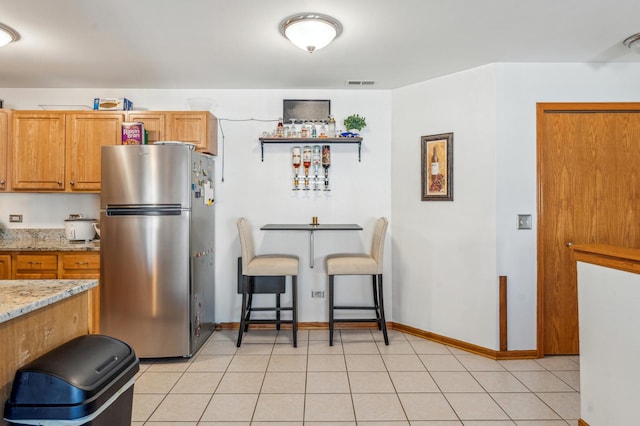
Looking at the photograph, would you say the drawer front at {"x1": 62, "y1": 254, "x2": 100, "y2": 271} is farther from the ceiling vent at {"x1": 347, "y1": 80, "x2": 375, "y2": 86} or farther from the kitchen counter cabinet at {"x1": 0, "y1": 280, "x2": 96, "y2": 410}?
the ceiling vent at {"x1": 347, "y1": 80, "x2": 375, "y2": 86}

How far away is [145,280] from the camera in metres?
2.88

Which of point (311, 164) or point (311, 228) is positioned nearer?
point (311, 228)

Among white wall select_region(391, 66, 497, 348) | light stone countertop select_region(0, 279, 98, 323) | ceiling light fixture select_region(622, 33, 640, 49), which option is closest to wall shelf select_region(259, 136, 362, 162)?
A: white wall select_region(391, 66, 497, 348)

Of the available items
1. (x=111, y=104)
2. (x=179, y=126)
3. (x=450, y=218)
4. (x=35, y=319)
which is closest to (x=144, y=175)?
(x=179, y=126)

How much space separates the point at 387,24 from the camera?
2373mm

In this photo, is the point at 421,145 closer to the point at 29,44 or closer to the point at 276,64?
the point at 276,64

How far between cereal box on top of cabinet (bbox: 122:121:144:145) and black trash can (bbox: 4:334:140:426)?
2.35 meters

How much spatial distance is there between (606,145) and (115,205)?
406 cm

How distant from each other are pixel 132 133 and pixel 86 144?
51 centimetres

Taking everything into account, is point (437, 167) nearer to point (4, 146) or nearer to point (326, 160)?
point (326, 160)

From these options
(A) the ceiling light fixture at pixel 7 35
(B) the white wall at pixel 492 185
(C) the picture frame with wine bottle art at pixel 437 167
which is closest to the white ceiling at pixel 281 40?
(A) the ceiling light fixture at pixel 7 35

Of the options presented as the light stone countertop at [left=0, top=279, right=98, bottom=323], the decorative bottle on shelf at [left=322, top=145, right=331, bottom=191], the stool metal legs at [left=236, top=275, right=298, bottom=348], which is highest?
the decorative bottle on shelf at [left=322, top=145, right=331, bottom=191]

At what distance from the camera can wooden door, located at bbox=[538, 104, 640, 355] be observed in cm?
A: 293

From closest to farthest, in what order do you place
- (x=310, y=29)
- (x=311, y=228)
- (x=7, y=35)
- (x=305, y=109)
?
(x=310, y=29), (x=7, y=35), (x=311, y=228), (x=305, y=109)
